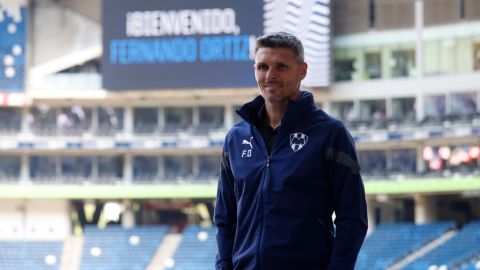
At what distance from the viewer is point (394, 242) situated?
29.2 m

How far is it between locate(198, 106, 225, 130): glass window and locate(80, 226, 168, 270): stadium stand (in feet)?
10.7

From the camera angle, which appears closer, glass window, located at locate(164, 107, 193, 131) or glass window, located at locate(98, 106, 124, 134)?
glass window, located at locate(164, 107, 193, 131)

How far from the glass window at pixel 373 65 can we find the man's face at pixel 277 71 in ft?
94.8

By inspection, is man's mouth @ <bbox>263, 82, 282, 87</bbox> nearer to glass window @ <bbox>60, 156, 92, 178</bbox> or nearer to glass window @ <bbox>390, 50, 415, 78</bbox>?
glass window @ <bbox>390, 50, 415, 78</bbox>

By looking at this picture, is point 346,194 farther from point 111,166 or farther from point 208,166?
point 111,166

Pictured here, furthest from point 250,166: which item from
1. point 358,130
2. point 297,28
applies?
point 358,130

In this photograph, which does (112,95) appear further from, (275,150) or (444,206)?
(275,150)

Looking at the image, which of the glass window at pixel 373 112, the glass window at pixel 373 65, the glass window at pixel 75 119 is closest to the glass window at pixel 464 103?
the glass window at pixel 373 112

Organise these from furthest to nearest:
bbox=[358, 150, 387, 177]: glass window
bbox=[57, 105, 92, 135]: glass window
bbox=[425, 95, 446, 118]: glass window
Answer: bbox=[57, 105, 92, 135]: glass window
bbox=[358, 150, 387, 177]: glass window
bbox=[425, 95, 446, 118]: glass window

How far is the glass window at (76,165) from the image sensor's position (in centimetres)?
3469

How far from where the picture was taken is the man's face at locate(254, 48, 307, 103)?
10.2 feet

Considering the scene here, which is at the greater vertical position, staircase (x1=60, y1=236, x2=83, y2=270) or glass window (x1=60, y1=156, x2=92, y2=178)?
glass window (x1=60, y1=156, x2=92, y2=178)

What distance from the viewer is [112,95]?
33.5m

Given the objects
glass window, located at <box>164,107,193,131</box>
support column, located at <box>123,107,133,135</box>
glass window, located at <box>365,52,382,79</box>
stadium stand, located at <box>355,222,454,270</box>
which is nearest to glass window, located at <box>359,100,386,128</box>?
glass window, located at <box>365,52,382,79</box>
